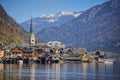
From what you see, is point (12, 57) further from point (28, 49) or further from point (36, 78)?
point (36, 78)

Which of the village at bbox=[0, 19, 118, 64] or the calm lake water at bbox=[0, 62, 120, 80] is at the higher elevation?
the village at bbox=[0, 19, 118, 64]

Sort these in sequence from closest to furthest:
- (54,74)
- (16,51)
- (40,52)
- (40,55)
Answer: (54,74) → (40,55) → (16,51) → (40,52)

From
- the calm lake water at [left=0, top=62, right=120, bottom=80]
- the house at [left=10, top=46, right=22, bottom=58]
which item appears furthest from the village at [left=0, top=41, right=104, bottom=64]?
the calm lake water at [left=0, top=62, right=120, bottom=80]

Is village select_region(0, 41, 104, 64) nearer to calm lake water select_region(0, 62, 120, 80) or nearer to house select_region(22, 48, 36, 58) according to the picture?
house select_region(22, 48, 36, 58)

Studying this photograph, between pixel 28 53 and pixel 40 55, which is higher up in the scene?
pixel 28 53

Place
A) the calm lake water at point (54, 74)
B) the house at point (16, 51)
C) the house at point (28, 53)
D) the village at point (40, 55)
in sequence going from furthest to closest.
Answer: the house at point (16, 51)
the house at point (28, 53)
the village at point (40, 55)
the calm lake water at point (54, 74)

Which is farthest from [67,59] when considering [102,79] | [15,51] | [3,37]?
[102,79]

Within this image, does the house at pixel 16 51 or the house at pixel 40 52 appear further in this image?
the house at pixel 40 52

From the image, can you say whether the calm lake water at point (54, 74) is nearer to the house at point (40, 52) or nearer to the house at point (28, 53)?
the house at point (28, 53)

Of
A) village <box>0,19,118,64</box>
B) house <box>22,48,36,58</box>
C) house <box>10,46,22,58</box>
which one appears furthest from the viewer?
house <box>10,46,22,58</box>

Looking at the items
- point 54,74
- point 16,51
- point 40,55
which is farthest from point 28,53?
point 54,74

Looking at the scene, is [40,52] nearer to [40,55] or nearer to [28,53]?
[40,55]

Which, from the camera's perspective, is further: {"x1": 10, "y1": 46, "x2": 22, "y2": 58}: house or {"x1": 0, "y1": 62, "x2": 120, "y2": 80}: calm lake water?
{"x1": 10, "y1": 46, "x2": 22, "y2": 58}: house

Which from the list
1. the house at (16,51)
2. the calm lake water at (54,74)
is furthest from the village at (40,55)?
the calm lake water at (54,74)
